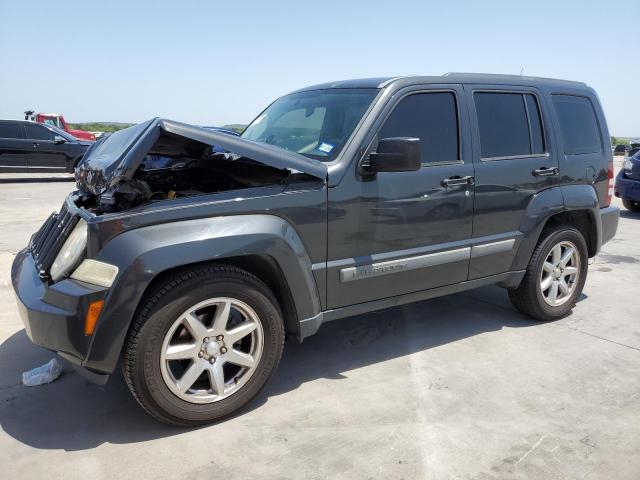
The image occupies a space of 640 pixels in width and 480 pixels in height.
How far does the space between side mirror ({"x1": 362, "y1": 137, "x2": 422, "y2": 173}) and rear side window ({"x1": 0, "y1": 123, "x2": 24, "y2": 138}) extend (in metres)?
14.4

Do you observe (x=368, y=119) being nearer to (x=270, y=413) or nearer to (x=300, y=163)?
(x=300, y=163)

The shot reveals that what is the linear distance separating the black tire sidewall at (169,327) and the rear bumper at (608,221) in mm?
3335

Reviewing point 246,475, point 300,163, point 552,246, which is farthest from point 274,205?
point 552,246

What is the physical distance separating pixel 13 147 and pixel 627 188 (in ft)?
48.5

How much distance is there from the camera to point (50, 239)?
3.16 m

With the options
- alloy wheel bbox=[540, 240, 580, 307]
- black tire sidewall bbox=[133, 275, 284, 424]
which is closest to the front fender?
black tire sidewall bbox=[133, 275, 284, 424]

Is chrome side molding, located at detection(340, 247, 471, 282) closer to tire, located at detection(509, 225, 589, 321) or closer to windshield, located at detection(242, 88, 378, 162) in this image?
windshield, located at detection(242, 88, 378, 162)

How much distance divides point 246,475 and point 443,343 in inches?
80.1

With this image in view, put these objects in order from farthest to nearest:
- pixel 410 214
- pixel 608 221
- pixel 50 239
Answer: pixel 608 221 → pixel 410 214 → pixel 50 239

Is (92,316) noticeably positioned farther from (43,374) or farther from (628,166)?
(628,166)

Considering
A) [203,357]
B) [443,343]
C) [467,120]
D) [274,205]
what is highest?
[467,120]

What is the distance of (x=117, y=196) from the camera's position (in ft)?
9.41

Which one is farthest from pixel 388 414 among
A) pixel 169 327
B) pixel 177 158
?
pixel 177 158

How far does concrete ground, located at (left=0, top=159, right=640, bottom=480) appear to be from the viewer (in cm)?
256
